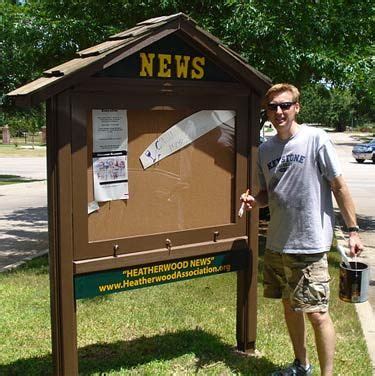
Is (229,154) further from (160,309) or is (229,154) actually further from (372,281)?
(372,281)

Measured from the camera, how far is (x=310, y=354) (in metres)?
4.31

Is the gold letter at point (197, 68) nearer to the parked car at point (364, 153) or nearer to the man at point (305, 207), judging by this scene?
the man at point (305, 207)

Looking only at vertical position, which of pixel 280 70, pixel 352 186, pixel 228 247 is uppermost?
pixel 280 70

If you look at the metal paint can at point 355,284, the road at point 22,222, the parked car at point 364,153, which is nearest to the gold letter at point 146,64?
the metal paint can at point 355,284

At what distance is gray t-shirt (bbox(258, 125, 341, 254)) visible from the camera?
3.46 meters

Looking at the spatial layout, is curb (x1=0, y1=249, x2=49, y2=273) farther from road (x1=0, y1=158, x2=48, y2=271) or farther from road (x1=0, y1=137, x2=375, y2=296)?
road (x1=0, y1=137, x2=375, y2=296)

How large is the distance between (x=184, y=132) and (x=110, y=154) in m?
0.57

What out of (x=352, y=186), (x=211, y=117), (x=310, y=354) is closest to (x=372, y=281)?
(x=310, y=354)

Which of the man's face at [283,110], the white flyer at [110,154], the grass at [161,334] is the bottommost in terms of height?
the grass at [161,334]

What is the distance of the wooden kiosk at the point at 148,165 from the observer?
11.0ft

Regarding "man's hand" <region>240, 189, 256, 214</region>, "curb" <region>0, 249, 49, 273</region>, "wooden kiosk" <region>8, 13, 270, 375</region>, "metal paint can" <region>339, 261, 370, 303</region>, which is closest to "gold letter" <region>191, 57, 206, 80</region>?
"wooden kiosk" <region>8, 13, 270, 375</region>

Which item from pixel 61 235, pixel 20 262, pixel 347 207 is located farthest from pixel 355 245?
pixel 20 262

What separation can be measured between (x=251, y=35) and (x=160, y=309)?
11.9 ft

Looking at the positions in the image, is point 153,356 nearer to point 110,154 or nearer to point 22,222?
point 110,154
